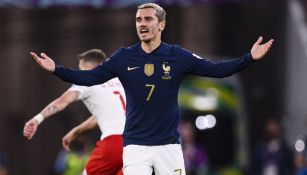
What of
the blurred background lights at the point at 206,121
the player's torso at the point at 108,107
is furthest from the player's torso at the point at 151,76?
the blurred background lights at the point at 206,121

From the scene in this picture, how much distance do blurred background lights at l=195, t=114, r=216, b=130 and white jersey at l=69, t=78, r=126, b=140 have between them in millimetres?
8764

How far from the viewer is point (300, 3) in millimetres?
21891

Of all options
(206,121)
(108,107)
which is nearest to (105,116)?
(108,107)

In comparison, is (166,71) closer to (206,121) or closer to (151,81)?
(151,81)

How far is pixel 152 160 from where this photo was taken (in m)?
9.66

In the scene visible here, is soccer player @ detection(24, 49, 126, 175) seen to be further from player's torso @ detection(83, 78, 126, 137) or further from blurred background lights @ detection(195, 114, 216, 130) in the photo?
blurred background lights @ detection(195, 114, 216, 130)

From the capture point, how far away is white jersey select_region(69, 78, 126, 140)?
1088 centimetres

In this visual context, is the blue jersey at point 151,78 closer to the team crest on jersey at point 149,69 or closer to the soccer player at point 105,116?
the team crest on jersey at point 149,69

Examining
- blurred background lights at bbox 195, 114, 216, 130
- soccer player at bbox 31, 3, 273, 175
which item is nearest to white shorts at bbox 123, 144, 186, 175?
soccer player at bbox 31, 3, 273, 175

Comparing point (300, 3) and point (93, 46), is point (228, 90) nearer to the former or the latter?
point (300, 3)

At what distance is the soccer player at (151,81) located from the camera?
9.63 m

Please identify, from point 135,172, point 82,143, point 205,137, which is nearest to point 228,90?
point 205,137

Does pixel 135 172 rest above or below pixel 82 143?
above

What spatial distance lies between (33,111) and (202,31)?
4.48 meters
